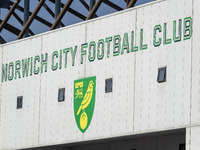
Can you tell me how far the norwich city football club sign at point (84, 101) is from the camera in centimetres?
3750

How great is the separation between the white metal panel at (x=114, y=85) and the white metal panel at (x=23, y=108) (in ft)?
14.6

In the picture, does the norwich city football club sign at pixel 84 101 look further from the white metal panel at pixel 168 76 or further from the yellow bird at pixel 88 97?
the white metal panel at pixel 168 76

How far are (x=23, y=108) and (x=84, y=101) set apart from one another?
Result: 17.0 feet

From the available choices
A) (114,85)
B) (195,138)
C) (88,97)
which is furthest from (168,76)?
(88,97)

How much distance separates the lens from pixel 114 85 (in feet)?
119

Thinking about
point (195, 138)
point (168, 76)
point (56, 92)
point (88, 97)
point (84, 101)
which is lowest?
point (195, 138)

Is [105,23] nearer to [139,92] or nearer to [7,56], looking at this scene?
[139,92]

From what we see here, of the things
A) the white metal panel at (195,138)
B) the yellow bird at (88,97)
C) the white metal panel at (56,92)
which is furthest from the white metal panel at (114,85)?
the white metal panel at (195,138)

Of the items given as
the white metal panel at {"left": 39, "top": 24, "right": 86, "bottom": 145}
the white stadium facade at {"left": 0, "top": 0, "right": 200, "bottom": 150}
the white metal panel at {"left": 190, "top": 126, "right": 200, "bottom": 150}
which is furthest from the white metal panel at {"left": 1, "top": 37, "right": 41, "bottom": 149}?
the white metal panel at {"left": 190, "top": 126, "right": 200, "bottom": 150}

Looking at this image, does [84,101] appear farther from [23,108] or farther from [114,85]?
[23,108]

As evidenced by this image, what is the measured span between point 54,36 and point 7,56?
436cm

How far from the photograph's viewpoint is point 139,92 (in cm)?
3475

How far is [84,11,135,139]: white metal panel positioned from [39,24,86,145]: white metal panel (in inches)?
41.1

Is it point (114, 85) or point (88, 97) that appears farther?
point (88, 97)
